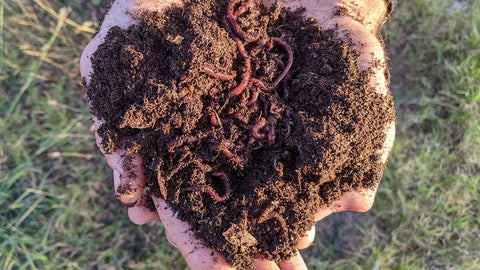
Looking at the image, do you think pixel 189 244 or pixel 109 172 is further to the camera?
pixel 109 172

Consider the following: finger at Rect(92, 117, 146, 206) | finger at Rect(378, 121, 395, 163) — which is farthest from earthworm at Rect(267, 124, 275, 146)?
finger at Rect(92, 117, 146, 206)

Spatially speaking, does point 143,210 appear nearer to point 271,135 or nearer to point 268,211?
point 268,211

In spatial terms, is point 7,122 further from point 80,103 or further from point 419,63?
point 419,63

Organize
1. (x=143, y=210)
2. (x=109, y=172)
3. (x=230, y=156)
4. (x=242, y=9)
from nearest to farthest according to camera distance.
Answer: (x=230, y=156), (x=242, y=9), (x=143, y=210), (x=109, y=172)

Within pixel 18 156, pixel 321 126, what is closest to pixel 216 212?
pixel 321 126

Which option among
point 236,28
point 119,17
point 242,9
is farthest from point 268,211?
point 119,17
